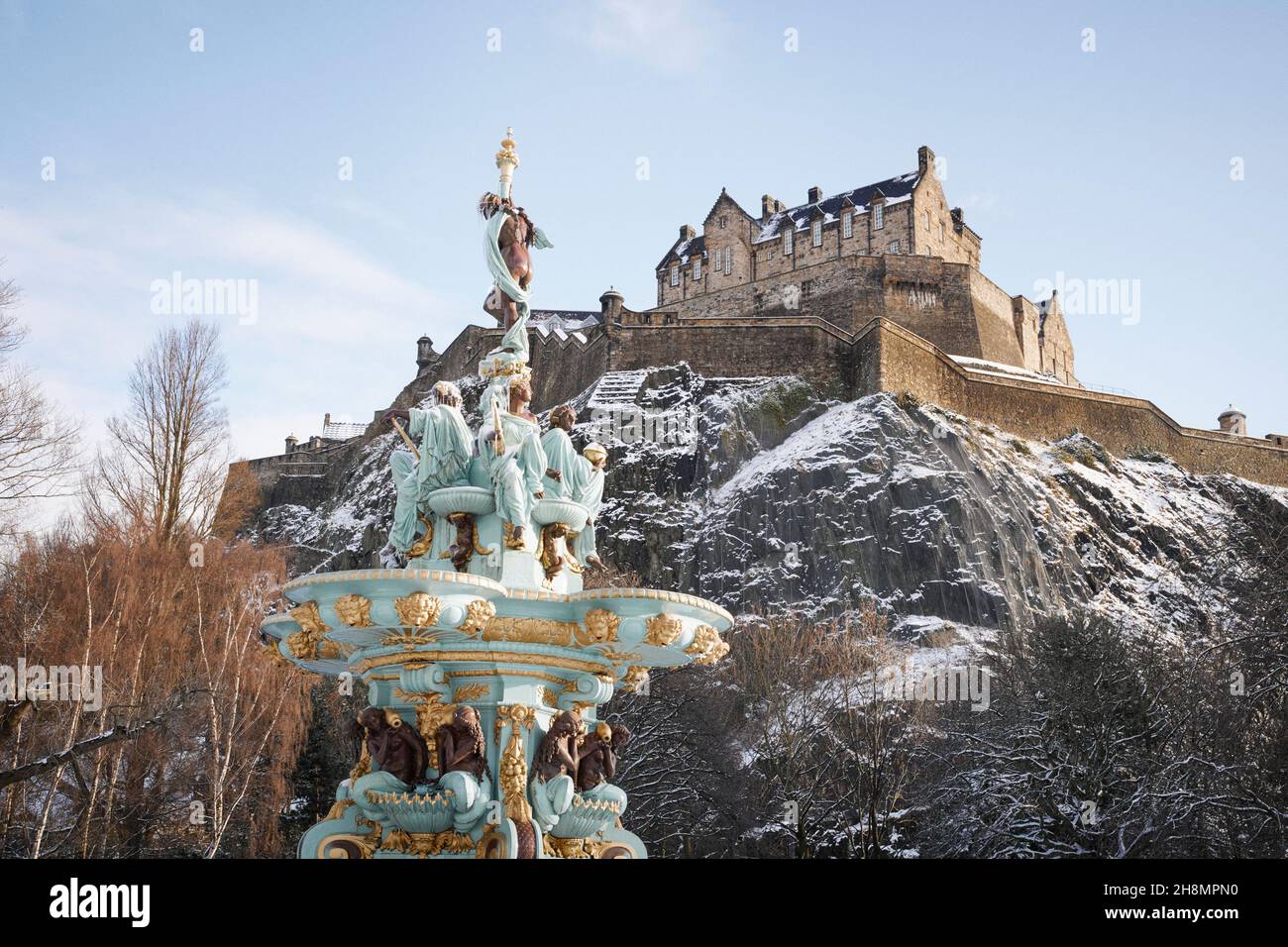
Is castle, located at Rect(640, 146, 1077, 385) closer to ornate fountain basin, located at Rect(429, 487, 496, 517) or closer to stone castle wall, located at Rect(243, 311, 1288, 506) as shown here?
stone castle wall, located at Rect(243, 311, 1288, 506)

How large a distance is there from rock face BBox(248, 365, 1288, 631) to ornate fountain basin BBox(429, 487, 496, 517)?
123 ft

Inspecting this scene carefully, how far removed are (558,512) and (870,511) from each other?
4414 centimetres

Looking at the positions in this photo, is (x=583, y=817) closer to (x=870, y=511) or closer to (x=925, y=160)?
(x=870, y=511)

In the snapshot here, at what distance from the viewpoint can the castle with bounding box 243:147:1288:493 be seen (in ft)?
204

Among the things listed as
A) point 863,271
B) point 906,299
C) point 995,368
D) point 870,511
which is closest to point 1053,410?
point 995,368

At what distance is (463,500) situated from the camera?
28.2 ft

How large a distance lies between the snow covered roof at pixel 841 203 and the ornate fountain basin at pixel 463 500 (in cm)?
6898

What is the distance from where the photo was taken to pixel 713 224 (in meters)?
78.6

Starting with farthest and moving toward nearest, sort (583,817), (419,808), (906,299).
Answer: (906,299)
(583,817)
(419,808)

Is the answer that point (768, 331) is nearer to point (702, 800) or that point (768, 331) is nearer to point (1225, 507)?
point (1225, 507)

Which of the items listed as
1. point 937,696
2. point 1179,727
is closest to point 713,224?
point 937,696

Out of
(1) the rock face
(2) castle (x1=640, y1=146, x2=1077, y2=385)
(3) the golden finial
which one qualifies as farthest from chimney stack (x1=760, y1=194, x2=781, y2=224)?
(3) the golden finial
